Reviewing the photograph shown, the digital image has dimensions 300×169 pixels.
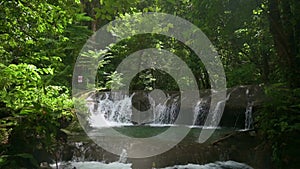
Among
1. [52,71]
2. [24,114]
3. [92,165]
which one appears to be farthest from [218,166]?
[24,114]

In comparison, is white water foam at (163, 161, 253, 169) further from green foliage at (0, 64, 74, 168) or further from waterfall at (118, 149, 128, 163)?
green foliage at (0, 64, 74, 168)

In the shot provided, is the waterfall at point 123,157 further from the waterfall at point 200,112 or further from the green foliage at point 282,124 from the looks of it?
the waterfall at point 200,112

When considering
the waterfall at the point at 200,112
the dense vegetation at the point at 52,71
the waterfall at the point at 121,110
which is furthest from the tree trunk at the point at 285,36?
the waterfall at the point at 121,110

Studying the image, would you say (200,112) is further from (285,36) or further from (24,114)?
(24,114)

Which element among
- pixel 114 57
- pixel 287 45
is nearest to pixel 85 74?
pixel 114 57

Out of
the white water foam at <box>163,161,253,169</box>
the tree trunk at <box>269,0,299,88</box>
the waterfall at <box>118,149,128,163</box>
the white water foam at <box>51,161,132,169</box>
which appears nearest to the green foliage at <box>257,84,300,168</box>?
the tree trunk at <box>269,0,299,88</box>

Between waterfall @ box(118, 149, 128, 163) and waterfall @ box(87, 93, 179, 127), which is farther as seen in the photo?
waterfall @ box(87, 93, 179, 127)

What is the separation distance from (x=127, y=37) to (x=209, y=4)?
29.3ft

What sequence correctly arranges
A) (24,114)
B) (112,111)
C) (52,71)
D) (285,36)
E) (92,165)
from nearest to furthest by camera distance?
(24,114) → (52,71) → (285,36) → (92,165) → (112,111)

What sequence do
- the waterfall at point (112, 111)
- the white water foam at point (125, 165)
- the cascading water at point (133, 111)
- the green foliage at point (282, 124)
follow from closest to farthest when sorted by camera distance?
the green foliage at point (282, 124)
the white water foam at point (125, 165)
the cascading water at point (133, 111)
the waterfall at point (112, 111)

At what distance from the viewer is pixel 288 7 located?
5.23m

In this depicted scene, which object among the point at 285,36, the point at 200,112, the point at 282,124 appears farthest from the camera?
the point at 200,112

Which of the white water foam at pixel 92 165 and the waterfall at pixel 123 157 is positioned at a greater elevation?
the waterfall at pixel 123 157

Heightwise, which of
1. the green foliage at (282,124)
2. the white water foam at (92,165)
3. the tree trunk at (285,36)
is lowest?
the white water foam at (92,165)
